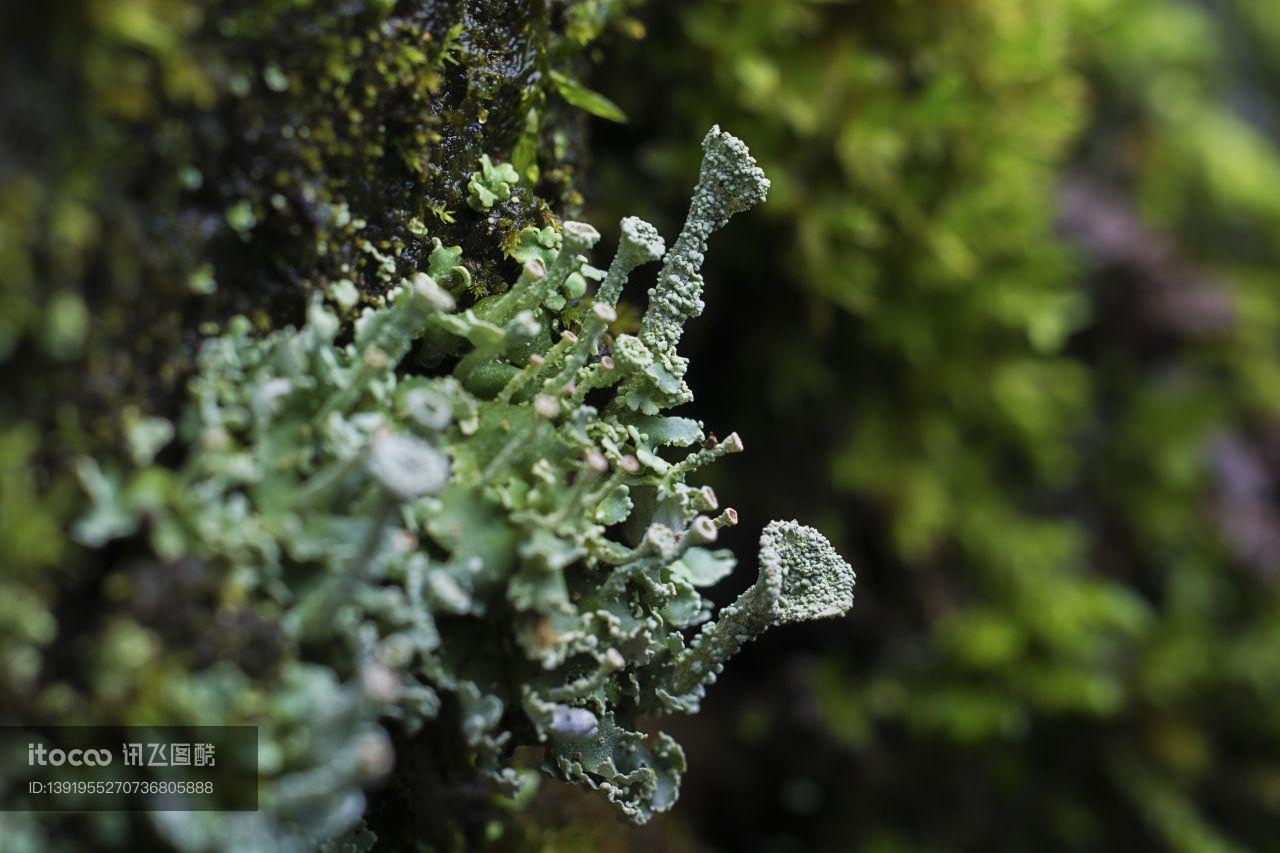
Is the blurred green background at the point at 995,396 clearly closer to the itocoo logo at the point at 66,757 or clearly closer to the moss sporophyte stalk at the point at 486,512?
the moss sporophyte stalk at the point at 486,512

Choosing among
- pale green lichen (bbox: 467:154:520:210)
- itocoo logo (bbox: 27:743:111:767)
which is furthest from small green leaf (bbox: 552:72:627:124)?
itocoo logo (bbox: 27:743:111:767)

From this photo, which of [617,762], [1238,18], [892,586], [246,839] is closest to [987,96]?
[892,586]

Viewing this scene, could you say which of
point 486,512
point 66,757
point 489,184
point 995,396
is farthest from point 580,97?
point 995,396

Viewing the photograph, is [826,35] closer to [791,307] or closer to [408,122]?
[791,307]

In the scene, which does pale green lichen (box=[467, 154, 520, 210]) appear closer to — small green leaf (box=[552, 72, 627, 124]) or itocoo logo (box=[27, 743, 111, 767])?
small green leaf (box=[552, 72, 627, 124])

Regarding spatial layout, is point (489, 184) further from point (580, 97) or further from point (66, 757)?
point (66, 757)
